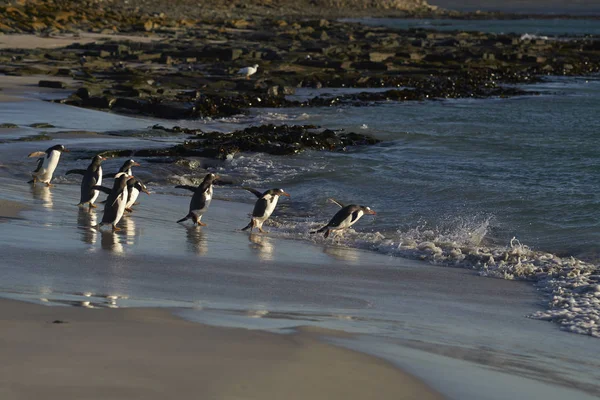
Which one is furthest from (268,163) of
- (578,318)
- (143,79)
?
(143,79)

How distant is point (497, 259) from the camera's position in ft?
28.4

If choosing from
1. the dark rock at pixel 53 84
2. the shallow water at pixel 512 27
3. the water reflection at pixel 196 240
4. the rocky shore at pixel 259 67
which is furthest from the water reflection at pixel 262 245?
the shallow water at pixel 512 27

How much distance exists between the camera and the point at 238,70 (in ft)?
96.2

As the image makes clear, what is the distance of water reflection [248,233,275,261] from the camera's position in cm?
800

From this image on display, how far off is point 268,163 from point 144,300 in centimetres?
863

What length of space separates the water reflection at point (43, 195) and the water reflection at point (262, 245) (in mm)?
2179

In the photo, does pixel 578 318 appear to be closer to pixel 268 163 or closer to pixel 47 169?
pixel 47 169

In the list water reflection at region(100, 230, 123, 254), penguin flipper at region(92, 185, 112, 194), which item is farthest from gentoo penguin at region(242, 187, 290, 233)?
water reflection at region(100, 230, 123, 254)

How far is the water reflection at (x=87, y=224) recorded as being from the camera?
790 cm

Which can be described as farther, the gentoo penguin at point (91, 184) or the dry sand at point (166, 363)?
the gentoo penguin at point (91, 184)

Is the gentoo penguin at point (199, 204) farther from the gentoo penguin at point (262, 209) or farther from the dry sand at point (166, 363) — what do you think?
the dry sand at point (166, 363)

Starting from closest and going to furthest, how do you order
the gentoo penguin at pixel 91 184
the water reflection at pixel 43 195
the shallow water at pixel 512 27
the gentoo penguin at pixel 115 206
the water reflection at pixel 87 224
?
the water reflection at pixel 87 224, the gentoo penguin at pixel 115 206, the water reflection at pixel 43 195, the gentoo penguin at pixel 91 184, the shallow water at pixel 512 27

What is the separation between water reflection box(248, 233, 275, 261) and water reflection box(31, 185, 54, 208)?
2.18 meters

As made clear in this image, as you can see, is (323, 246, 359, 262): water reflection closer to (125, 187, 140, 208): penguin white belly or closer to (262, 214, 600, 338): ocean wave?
(262, 214, 600, 338): ocean wave
